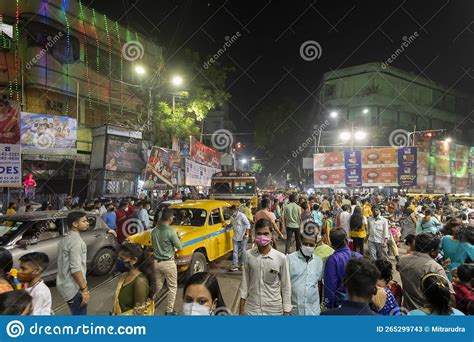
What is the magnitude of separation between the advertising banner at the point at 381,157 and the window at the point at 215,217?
44.7ft

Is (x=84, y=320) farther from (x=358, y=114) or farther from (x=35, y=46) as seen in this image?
(x=358, y=114)

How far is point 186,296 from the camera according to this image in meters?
2.83

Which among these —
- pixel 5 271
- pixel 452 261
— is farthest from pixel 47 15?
pixel 452 261

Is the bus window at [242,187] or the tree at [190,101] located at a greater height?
the tree at [190,101]

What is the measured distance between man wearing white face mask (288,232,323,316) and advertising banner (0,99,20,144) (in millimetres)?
10983

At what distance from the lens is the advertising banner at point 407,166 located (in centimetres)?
1758

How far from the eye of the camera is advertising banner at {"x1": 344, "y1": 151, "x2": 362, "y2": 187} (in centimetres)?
1941

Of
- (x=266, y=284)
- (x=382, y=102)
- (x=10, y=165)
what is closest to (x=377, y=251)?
(x=266, y=284)

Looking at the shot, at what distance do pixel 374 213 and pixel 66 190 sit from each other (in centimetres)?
1630

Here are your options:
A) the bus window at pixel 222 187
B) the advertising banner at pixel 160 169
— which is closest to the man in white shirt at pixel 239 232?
the advertising banner at pixel 160 169

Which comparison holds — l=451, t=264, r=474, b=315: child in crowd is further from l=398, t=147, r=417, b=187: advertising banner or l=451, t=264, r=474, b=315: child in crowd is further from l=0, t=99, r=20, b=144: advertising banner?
l=398, t=147, r=417, b=187: advertising banner

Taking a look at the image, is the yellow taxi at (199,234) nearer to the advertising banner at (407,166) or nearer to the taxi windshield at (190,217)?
the taxi windshield at (190,217)

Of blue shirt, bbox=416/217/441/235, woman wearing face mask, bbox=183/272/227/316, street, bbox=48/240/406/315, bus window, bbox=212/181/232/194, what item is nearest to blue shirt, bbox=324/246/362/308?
woman wearing face mask, bbox=183/272/227/316

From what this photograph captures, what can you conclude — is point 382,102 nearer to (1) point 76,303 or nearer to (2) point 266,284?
(2) point 266,284
